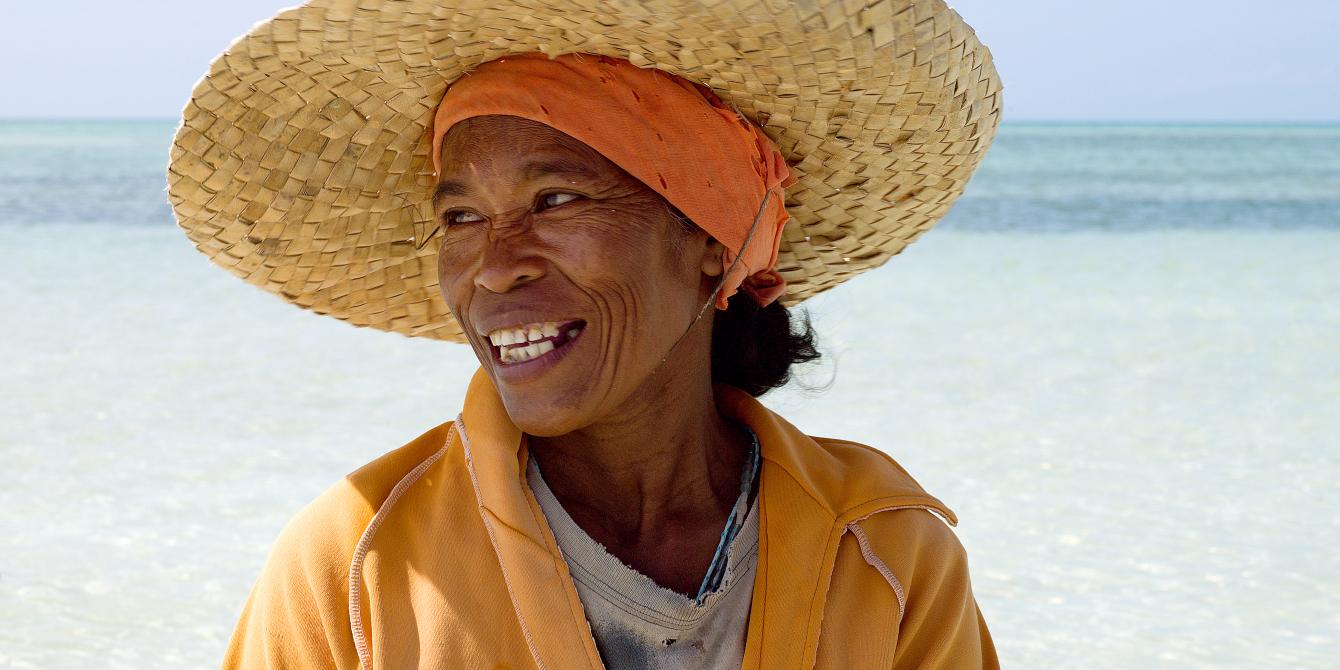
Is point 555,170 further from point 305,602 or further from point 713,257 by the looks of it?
point 305,602

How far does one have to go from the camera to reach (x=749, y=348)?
2.17 m

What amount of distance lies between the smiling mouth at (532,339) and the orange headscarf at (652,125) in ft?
0.70

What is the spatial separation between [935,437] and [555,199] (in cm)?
354

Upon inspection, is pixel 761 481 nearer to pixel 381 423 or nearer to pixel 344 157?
pixel 344 157

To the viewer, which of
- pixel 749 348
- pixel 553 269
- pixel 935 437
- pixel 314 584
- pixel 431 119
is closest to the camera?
pixel 314 584

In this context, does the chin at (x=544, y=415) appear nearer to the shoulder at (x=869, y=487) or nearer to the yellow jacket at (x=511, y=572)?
the yellow jacket at (x=511, y=572)

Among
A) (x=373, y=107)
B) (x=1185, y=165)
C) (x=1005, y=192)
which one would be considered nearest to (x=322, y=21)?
(x=373, y=107)

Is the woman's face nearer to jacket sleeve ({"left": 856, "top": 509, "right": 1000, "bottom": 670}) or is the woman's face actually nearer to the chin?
the chin

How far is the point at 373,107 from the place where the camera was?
191cm

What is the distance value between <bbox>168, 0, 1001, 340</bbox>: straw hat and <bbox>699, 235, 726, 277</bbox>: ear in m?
0.19

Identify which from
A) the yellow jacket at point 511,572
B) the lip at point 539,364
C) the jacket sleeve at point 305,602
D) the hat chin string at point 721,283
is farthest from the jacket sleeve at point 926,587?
the jacket sleeve at point 305,602

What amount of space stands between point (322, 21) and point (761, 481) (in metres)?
0.84

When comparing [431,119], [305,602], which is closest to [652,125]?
[431,119]

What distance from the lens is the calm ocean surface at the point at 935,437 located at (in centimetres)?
359
